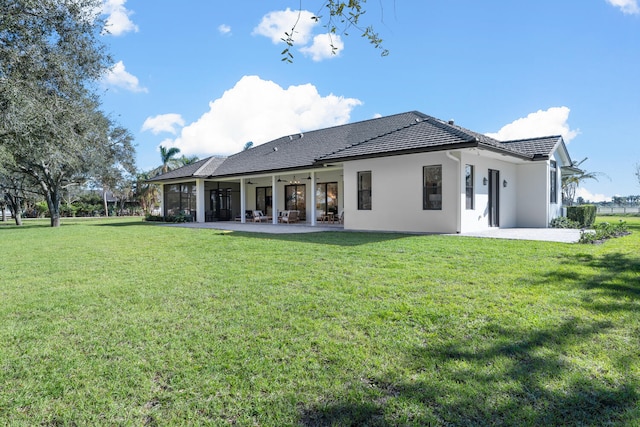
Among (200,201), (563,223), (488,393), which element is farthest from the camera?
(200,201)

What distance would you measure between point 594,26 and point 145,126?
95.5 ft

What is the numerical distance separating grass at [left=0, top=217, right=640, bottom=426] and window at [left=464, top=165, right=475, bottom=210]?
6526 millimetres

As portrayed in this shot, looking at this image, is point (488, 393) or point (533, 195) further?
point (533, 195)

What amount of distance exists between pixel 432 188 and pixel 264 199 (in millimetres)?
14042

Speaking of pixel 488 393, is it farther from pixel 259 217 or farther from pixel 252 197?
pixel 252 197

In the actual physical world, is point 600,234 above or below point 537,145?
below

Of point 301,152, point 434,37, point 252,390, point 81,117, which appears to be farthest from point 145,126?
point 252,390

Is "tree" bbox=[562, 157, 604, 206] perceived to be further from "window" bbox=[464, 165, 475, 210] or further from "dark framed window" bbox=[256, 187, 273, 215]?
"dark framed window" bbox=[256, 187, 273, 215]

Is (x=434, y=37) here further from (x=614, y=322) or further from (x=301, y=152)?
(x=301, y=152)

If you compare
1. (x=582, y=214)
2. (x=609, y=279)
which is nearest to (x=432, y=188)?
(x=609, y=279)

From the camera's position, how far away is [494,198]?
1459 cm

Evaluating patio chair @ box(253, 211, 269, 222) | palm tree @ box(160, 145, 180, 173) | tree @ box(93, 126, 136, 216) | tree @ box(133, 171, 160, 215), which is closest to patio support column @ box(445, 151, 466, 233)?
patio chair @ box(253, 211, 269, 222)

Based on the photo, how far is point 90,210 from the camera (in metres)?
49.4

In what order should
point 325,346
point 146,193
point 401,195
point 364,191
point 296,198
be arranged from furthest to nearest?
point 146,193 → point 296,198 → point 364,191 → point 401,195 → point 325,346
